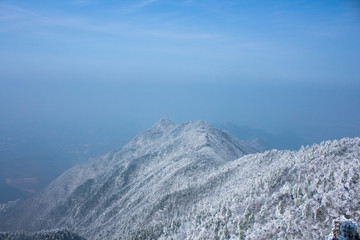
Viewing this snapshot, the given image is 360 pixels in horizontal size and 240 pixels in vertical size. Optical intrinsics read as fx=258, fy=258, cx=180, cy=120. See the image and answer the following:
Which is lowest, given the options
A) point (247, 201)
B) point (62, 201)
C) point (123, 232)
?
point (62, 201)

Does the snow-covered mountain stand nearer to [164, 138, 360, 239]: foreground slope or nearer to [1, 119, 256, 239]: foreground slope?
[164, 138, 360, 239]: foreground slope

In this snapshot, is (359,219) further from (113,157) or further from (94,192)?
(113,157)

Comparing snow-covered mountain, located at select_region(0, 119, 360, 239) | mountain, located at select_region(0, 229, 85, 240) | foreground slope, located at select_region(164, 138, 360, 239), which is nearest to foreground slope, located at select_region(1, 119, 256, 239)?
snow-covered mountain, located at select_region(0, 119, 360, 239)

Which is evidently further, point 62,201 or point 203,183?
point 62,201

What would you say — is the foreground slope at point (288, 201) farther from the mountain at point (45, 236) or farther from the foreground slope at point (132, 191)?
the mountain at point (45, 236)

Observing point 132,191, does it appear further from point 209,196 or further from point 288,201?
point 288,201

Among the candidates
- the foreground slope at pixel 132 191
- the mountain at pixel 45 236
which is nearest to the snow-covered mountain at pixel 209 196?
the foreground slope at pixel 132 191

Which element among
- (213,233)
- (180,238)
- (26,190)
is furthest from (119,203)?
(26,190)
